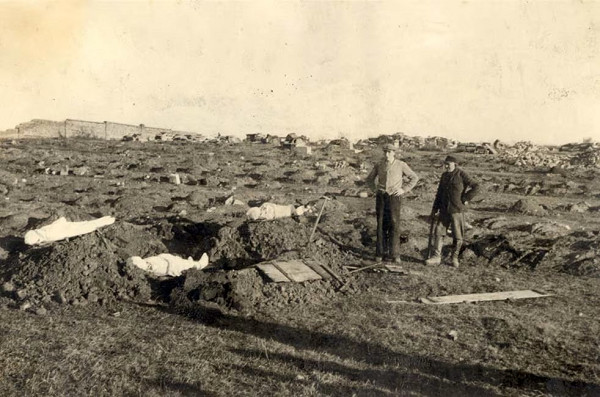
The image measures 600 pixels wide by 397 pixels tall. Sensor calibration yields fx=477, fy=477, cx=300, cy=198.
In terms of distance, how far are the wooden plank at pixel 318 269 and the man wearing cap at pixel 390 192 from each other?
1444 mm

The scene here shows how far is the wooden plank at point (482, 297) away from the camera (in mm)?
6160

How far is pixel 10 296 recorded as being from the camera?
601cm

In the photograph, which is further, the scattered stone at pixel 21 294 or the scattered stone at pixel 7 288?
the scattered stone at pixel 7 288

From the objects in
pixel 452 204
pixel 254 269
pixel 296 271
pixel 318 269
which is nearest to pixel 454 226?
pixel 452 204

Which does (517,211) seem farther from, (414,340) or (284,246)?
(414,340)

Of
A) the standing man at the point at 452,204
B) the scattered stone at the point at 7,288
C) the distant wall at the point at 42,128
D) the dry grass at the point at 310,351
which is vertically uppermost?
the distant wall at the point at 42,128

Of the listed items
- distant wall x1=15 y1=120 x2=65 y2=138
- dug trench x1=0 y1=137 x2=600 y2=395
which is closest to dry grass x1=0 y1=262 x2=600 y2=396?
dug trench x1=0 y1=137 x2=600 y2=395

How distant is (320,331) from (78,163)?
22746 millimetres

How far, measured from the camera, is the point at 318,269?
269 inches

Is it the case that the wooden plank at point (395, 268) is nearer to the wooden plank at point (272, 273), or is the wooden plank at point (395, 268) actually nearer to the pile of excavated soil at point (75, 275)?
the wooden plank at point (272, 273)

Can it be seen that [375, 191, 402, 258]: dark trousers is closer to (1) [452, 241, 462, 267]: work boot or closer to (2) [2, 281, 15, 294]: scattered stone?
(1) [452, 241, 462, 267]: work boot

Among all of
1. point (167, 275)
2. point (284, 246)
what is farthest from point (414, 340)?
point (167, 275)

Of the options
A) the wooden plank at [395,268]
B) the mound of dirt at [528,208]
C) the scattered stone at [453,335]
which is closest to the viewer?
the scattered stone at [453,335]

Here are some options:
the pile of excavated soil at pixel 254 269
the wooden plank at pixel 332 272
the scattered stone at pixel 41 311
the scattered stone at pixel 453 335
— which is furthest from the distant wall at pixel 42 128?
the scattered stone at pixel 453 335
